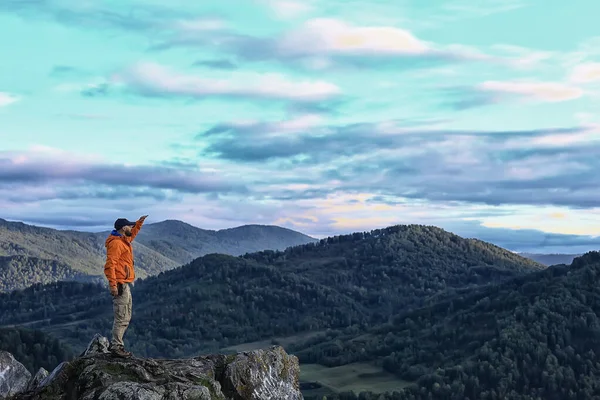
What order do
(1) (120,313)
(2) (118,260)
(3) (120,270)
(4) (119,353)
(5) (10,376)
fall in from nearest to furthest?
(4) (119,353) < (2) (118,260) < (3) (120,270) < (1) (120,313) < (5) (10,376)

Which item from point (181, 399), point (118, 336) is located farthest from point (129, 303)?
point (181, 399)

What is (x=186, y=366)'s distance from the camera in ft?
129

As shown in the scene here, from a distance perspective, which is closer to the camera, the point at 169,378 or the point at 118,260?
the point at 169,378

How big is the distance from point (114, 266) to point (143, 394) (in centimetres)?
808

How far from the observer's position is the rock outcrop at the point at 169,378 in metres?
34.7

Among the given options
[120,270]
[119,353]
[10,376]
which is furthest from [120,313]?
[10,376]

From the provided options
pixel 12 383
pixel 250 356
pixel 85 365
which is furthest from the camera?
pixel 12 383

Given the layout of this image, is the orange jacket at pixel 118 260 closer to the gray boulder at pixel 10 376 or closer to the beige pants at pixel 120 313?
the beige pants at pixel 120 313

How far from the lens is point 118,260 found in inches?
1556

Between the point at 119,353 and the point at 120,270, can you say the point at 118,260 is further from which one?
the point at 119,353

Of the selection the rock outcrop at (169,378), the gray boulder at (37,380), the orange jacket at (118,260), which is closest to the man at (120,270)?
the orange jacket at (118,260)

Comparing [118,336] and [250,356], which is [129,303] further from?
[250,356]

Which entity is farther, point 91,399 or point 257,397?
point 257,397

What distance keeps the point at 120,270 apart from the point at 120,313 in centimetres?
260
